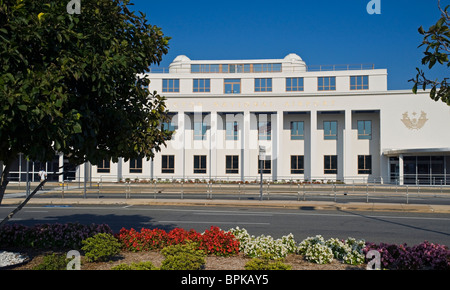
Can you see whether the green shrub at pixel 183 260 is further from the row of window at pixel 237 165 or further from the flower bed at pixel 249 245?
the row of window at pixel 237 165

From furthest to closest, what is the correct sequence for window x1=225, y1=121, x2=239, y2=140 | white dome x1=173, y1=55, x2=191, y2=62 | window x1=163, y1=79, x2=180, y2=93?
white dome x1=173, y1=55, x2=191, y2=62 → window x1=163, y1=79, x2=180, y2=93 → window x1=225, y1=121, x2=239, y2=140

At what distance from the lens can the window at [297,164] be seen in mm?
44312

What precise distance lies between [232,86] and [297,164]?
12235 millimetres

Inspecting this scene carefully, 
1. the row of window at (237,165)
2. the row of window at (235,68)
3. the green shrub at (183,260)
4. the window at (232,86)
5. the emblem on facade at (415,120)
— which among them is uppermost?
the row of window at (235,68)

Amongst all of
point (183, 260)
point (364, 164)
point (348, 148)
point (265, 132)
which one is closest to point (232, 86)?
point (265, 132)

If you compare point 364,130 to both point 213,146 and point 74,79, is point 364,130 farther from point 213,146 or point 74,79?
point 74,79

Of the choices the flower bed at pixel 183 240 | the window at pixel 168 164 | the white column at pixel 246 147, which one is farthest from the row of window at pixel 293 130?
the flower bed at pixel 183 240

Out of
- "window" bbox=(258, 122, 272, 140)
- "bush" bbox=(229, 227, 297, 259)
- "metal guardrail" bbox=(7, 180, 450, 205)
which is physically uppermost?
"window" bbox=(258, 122, 272, 140)

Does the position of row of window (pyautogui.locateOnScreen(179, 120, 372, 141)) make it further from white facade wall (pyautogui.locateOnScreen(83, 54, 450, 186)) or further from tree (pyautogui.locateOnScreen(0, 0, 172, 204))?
tree (pyautogui.locateOnScreen(0, 0, 172, 204))

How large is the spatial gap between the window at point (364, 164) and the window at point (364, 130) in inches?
85.5

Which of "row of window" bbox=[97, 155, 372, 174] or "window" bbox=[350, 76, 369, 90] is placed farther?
"window" bbox=[350, 76, 369, 90]

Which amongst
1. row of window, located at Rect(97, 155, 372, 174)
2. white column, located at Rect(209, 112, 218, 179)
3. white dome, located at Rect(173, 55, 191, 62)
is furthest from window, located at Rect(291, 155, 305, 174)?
white dome, located at Rect(173, 55, 191, 62)

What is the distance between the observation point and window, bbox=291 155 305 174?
44.3 m

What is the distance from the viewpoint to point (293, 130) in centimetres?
4528
